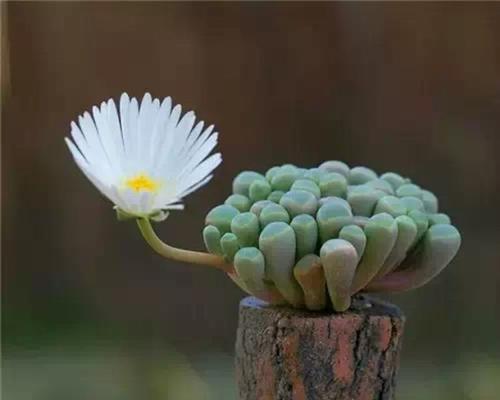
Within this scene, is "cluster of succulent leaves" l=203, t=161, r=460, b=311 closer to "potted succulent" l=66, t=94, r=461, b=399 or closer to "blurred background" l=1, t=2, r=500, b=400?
"potted succulent" l=66, t=94, r=461, b=399

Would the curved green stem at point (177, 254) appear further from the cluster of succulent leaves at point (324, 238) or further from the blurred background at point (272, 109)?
the blurred background at point (272, 109)

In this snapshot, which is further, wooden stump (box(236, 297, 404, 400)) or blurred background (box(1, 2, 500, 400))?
blurred background (box(1, 2, 500, 400))

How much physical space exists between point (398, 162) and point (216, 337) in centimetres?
51

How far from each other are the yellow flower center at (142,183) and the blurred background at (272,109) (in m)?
1.27

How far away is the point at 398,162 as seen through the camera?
187 cm

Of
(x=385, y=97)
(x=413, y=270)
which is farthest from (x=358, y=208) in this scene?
(x=385, y=97)

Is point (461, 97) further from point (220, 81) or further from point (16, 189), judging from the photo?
point (16, 189)

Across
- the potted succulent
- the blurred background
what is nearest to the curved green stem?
the potted succulent

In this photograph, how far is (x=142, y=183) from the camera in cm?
55

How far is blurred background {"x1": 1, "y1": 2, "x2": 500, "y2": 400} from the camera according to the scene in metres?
1.85

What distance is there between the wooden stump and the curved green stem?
1.7 inches

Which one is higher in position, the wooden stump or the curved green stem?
the curved green stem

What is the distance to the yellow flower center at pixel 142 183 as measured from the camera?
0.55 m

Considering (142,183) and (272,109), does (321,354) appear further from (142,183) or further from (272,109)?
(272,109)
